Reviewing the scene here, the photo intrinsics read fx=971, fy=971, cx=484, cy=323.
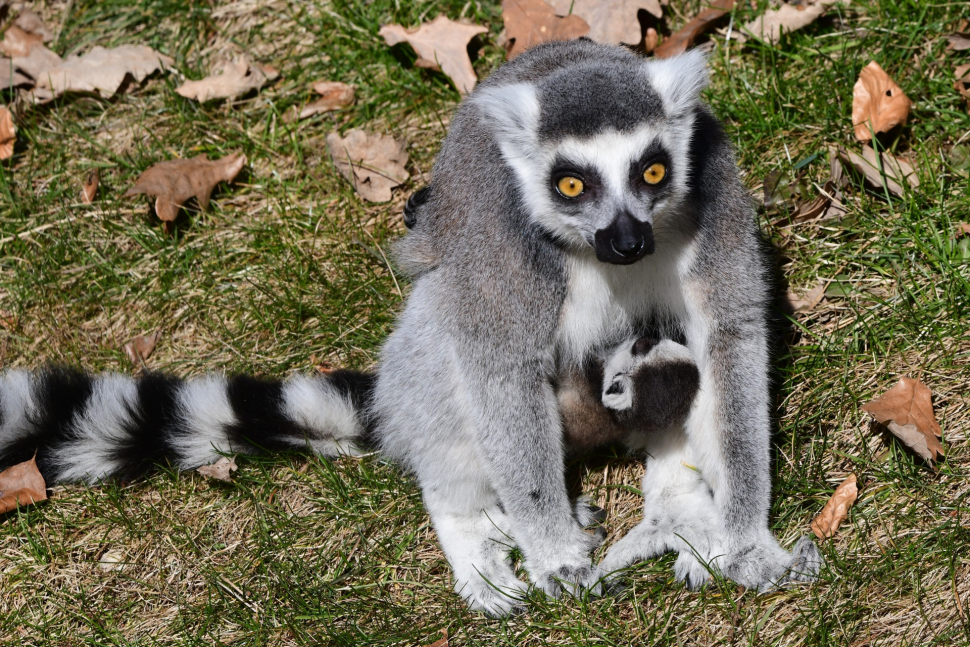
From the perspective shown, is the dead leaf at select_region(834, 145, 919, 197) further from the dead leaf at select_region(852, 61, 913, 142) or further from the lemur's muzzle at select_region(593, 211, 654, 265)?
the lemur's muzzle at select_region(593, 211, 654, 265)

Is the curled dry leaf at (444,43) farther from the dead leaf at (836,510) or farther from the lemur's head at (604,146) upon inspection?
the dead leaf at (836,510)

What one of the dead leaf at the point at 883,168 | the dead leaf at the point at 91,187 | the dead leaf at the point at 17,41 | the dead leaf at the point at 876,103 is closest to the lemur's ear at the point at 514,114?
the dead leaf at the point at 883,168

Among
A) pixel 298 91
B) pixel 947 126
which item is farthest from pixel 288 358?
pixel 947 126

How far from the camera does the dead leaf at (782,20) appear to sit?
491cm

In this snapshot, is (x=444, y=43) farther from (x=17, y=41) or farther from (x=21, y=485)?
(x=21, y=485)

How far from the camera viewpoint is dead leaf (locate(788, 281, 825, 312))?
4.19 m

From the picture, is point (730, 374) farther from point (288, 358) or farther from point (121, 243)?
point (121, 243)

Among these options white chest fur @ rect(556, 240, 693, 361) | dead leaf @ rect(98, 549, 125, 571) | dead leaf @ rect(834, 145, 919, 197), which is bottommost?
dead leaf @ rect(98, 549, 125, 571)

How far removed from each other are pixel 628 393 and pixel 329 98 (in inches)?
109

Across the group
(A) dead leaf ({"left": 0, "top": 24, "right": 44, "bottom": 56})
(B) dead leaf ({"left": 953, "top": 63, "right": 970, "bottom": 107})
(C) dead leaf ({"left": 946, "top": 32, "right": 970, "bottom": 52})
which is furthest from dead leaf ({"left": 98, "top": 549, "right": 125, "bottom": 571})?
(C) dead leaf ({"left": 946, "top": 32, "right": 970, "bottom": 52})

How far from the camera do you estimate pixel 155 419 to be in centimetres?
390

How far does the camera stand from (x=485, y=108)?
333 cm

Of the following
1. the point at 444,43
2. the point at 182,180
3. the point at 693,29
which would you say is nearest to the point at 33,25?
the point at 182,180

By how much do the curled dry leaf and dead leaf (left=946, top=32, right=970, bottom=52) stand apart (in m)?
2.33
